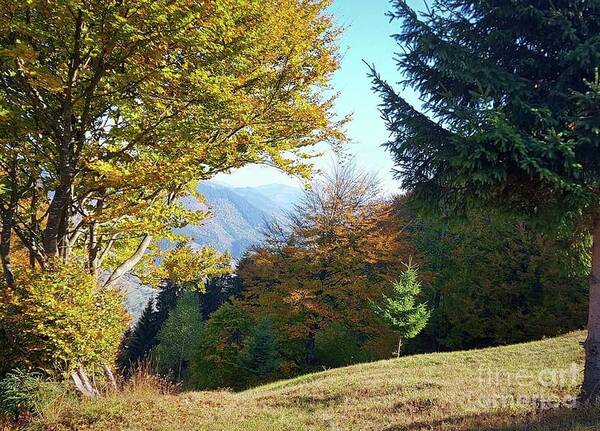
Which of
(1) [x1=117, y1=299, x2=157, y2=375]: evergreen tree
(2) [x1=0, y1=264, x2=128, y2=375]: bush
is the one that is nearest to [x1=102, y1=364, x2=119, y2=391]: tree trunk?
(2) [x1=0, y1=264, x2=128, y2=375]: bush

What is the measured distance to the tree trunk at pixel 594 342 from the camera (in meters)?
6.01

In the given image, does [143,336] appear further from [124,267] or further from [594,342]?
[594,342]

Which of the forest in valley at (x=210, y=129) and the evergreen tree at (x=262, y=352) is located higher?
the forest in valley at (x=210, y=129)

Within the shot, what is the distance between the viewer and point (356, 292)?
68.3 feet

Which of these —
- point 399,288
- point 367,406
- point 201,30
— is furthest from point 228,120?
point 399,288

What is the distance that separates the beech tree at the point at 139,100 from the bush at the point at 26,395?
6.95ft

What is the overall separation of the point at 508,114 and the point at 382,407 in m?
5.67

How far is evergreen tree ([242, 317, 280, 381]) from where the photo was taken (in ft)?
67.1

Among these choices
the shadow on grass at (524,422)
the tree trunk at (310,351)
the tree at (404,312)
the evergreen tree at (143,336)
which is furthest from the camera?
the evergreen tree at (143,336)

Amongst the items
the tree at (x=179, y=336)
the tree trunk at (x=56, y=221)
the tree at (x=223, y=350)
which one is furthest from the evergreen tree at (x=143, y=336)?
the tree trunk at (x=56, y=221)

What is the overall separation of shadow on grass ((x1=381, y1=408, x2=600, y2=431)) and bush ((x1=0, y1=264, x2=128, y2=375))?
5.82 metres

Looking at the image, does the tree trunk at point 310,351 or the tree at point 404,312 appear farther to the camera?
the tree trunk at point 310,351

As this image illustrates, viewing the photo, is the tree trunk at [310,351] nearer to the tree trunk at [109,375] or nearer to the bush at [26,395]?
the tree trunk at [109,375]

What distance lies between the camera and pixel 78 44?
621cm
